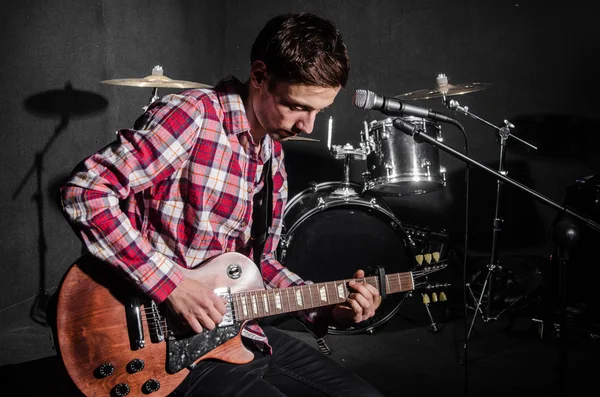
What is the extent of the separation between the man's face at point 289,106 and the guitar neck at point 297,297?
0.59 metres

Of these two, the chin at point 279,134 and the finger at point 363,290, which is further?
the finger at point 363,290

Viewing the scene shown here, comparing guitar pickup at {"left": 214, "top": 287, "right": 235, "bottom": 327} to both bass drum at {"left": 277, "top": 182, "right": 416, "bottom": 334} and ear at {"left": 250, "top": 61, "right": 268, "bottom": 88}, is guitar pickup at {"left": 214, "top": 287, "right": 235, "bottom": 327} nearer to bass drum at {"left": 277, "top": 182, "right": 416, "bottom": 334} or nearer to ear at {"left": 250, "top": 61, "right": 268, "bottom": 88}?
ear at {"left": 250, "top": 61, "right": 268, "bottom": 88}

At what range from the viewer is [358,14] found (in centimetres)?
553

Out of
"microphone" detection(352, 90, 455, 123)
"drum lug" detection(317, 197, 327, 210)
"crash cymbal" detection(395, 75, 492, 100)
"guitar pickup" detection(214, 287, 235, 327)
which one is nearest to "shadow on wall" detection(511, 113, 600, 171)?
"crash cymbal" detection(395, 75, 492, 100)

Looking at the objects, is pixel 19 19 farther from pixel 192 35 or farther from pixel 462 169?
pixel 462 169

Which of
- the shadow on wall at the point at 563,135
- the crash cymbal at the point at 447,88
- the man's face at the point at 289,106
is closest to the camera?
the man's face at the point at 289,106

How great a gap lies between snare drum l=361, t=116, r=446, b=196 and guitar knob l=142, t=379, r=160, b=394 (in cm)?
279

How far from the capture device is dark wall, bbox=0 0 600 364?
4082mm

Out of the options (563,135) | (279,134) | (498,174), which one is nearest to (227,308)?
(279,134)

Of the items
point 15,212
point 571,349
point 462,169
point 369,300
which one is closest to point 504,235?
point 462,169

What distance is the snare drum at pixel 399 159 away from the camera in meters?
4.00

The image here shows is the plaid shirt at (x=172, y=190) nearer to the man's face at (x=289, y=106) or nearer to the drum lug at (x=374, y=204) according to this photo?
the man's face at (x=289, y=106)

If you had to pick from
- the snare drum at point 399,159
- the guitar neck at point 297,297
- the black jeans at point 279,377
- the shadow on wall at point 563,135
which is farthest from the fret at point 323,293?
the shadow on wall at point 563,135

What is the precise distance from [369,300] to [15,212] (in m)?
2.83
